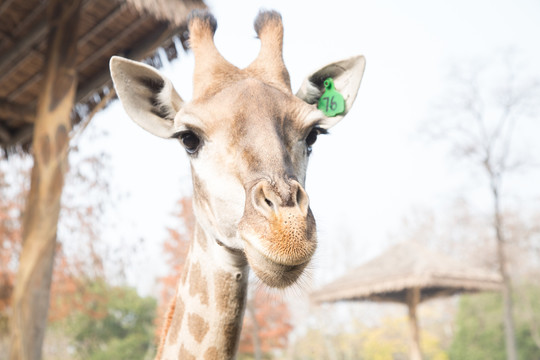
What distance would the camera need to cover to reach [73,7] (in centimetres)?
438

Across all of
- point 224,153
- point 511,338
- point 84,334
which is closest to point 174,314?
point 224,153

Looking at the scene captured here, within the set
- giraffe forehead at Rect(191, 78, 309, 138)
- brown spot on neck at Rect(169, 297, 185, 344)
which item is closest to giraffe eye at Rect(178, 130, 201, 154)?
giraffe forehead at Rect(191, 78, 309, 138)

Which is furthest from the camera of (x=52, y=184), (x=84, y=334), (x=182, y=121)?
(x=84, y=334)

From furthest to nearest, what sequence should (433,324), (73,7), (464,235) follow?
(433,324) < (464,235) < (73,7)

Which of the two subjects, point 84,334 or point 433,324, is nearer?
point 84,334

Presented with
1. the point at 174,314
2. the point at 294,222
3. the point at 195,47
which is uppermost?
the point at 195,47

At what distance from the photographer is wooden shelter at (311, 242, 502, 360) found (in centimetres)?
1052

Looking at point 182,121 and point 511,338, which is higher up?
point 182,121

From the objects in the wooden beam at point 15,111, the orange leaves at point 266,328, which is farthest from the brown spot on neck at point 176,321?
the orange leaves at point 266,328

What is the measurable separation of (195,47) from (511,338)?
520 inches

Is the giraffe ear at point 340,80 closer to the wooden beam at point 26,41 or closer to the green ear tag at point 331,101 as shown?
the green ear tag at point 331,101

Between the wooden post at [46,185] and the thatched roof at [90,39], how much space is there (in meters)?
0.25

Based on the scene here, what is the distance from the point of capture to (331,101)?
2.36 m

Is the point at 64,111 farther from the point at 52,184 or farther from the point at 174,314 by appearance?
the point at 174,314
